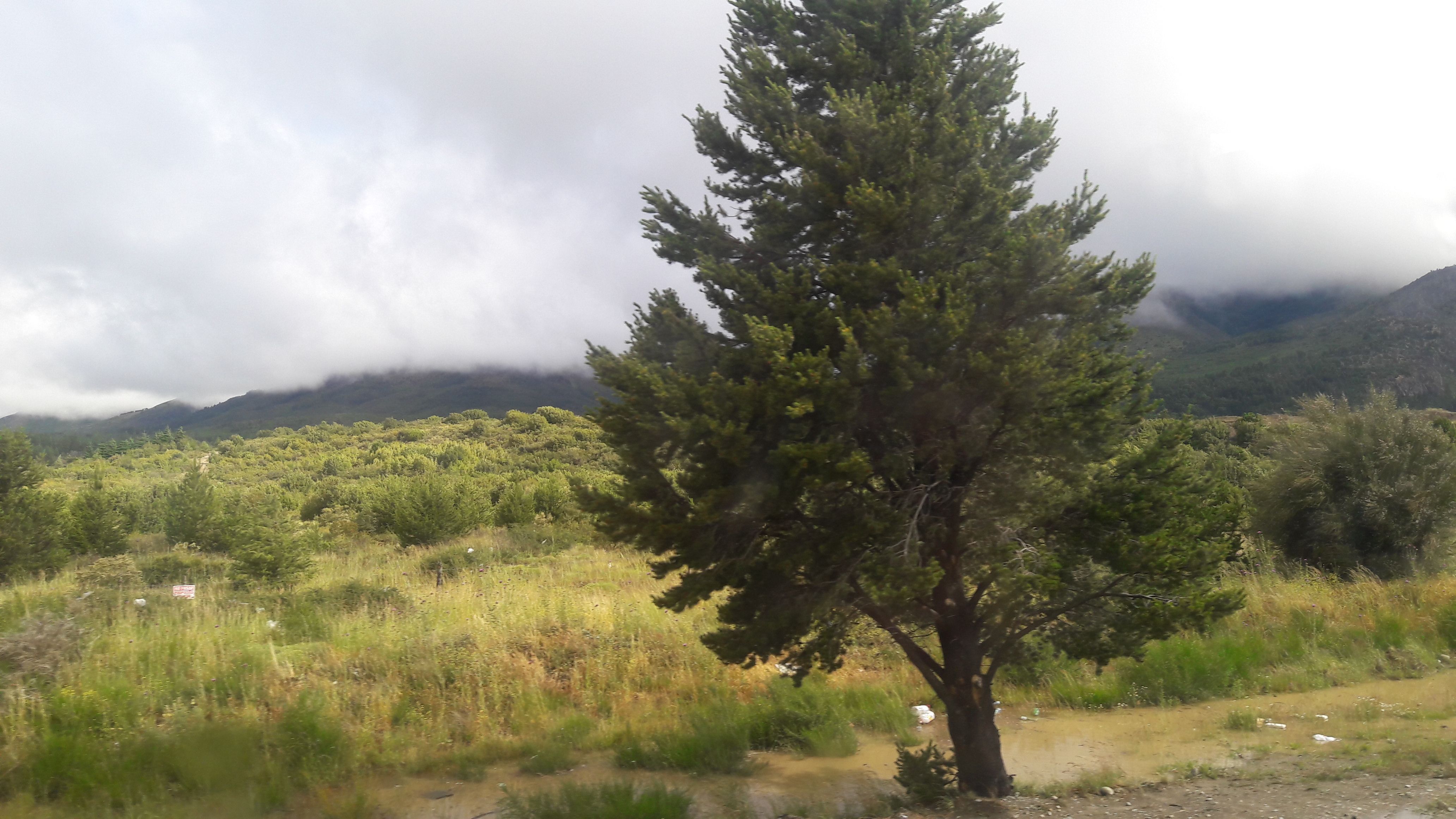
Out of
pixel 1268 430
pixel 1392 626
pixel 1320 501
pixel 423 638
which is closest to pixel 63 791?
pixel 423 638

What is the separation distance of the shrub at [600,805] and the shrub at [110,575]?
10131 millimetres

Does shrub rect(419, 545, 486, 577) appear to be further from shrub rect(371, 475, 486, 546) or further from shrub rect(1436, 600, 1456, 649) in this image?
shrub rect(1436, 600, 1456, 649)

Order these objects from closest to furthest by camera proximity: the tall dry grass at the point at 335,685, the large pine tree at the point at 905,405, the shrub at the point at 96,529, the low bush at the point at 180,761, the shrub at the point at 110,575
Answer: the large pine tree at the point at 905,405 < the low bush at the point at 180,761 < the tall dry grass at the point at 335,685 < the shrub at the point at 110,575 < the shrub at the point at 96,529

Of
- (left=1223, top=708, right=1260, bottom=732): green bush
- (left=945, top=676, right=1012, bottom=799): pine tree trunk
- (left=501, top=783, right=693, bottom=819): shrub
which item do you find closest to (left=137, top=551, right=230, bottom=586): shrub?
(left=501, top=783, right=693, bottom=819): shrub

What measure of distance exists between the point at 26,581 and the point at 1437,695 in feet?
73.0

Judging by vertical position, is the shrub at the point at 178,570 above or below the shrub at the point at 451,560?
above

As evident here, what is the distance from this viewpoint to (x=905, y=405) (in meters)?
5.22

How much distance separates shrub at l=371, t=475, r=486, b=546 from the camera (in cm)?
2209

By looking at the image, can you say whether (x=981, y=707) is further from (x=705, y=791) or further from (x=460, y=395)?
(x=460, y=395)

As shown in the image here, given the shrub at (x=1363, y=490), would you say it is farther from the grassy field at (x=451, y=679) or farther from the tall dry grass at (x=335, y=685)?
the tall dry grass at (x=335, y=685)

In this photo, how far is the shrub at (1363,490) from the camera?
42.4 feet

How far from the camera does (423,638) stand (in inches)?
381

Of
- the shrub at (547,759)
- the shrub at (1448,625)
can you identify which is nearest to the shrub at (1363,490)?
the shrub at (1448,625)

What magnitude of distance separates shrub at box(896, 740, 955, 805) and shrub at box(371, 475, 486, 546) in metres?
18.9
